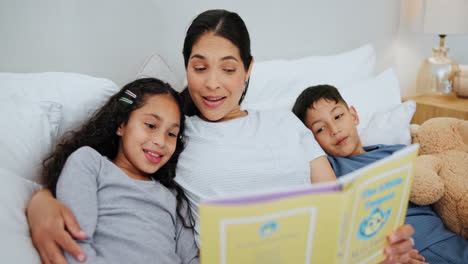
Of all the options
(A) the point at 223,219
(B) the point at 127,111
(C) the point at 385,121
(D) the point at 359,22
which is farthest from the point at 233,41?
(D) the point at 359,22

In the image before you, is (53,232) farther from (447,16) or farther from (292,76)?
(447,16)

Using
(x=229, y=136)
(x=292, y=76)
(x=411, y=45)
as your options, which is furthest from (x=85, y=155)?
(x=411, y=45)

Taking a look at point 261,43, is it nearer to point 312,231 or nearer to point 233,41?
point 233,41

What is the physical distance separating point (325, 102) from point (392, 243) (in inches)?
25.5

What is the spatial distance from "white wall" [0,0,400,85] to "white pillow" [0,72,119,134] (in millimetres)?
221

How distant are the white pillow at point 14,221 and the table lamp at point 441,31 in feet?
7.56

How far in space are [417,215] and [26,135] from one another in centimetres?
117

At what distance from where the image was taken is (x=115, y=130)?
1077mm

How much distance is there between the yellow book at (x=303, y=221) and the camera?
1.77 ft

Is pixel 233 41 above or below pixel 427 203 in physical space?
above

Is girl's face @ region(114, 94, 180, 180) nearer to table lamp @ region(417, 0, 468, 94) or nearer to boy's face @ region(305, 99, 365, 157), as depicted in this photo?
boy's face @ region(305, 99, 365, 157)

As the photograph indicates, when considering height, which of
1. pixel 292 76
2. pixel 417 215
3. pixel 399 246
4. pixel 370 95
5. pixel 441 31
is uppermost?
pixel 441 31

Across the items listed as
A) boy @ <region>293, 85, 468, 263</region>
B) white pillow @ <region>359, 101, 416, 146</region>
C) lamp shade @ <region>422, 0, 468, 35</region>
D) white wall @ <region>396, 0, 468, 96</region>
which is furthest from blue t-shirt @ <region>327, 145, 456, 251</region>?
white wall @ <region>396, 0, 468, 96</region>

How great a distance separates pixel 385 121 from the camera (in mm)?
1481
